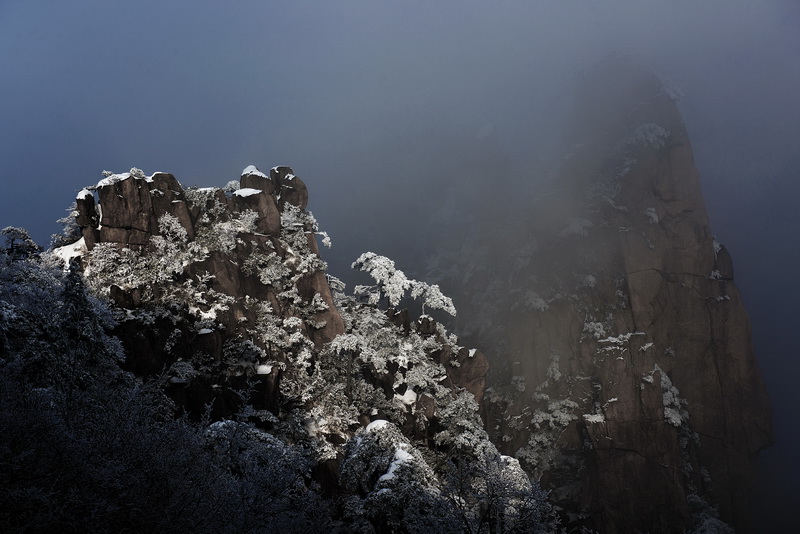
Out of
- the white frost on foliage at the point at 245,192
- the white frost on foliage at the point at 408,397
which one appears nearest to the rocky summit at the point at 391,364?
the white frost on foliage at the point at 408,397

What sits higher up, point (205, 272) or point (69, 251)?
point (69, 251)

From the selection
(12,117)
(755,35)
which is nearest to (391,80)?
(755,35)

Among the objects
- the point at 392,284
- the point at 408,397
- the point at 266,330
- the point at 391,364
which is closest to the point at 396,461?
the point at 408,397

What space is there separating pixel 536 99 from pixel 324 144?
5924cm

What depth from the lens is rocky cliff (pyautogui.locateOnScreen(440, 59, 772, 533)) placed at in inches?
1393

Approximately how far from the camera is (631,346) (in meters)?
37.4

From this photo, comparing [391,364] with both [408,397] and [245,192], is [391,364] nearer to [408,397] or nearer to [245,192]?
[408,397]

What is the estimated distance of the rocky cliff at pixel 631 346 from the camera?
35.4m

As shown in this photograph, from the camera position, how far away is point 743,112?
181 ft

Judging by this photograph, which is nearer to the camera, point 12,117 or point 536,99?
point 536,99

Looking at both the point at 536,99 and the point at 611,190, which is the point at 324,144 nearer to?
the point at 536,99

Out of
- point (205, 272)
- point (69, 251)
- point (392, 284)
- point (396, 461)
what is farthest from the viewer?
point (392, 284)

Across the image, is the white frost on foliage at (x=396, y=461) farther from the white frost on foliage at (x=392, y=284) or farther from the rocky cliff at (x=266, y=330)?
the white frost on foliage at (x=392, y=284)

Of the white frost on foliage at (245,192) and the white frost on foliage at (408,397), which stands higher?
the white frost on foliage at (245,192)
